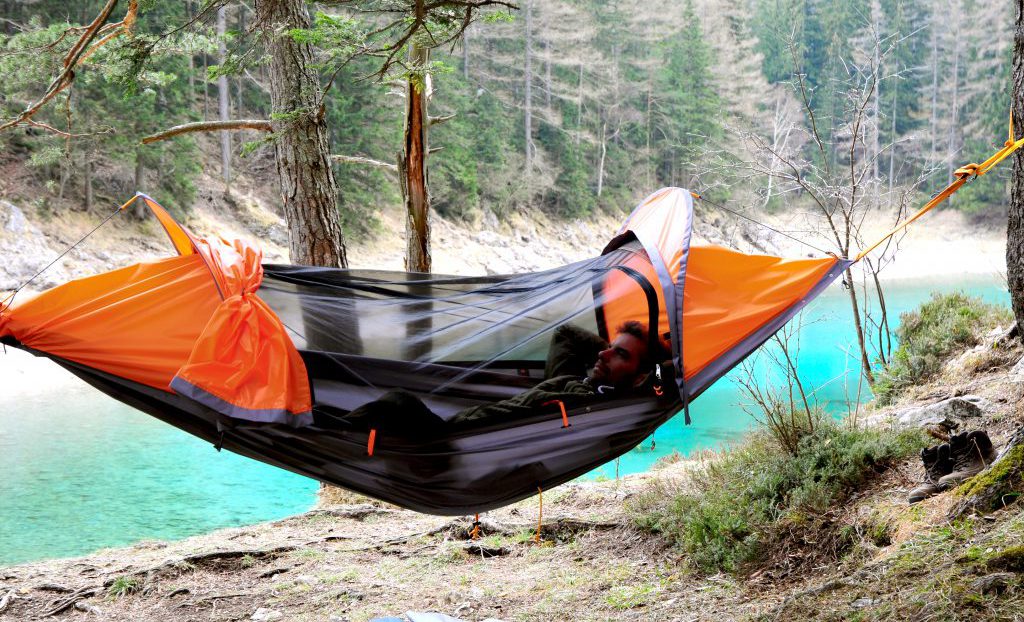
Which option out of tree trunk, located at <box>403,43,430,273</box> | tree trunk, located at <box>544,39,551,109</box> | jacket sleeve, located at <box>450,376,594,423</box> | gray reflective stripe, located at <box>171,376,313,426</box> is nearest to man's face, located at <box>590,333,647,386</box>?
jacket sleeve, located at <box>450,376,594,423</box>

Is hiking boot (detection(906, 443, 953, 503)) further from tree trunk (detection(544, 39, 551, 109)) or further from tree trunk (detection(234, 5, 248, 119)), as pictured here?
tree trunk (detection(544, 39, 551, 109))

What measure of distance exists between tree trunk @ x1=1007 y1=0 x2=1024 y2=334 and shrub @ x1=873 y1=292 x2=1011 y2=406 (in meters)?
1.96

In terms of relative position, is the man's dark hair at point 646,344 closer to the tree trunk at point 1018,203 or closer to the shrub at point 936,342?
the tree trunk at point 1018,203

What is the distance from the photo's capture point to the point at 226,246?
2344 millimetres

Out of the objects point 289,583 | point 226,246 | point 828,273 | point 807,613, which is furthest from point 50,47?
point 807,613

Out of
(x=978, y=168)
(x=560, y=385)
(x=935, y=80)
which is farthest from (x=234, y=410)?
(x=935, y=80)

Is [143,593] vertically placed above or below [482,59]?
below

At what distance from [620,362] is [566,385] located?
196 mm

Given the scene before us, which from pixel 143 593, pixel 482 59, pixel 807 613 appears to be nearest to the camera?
pixel 807 613

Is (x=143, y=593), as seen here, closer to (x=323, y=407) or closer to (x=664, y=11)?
(x=323, y=407)

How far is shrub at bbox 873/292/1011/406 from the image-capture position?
384 centimetres

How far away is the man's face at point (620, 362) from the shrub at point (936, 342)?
2.12 m

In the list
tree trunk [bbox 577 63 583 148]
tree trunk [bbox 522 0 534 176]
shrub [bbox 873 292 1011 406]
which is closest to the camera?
shrub [bbox 873 292 1011 406]

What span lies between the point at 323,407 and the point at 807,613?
1349 millimetres
